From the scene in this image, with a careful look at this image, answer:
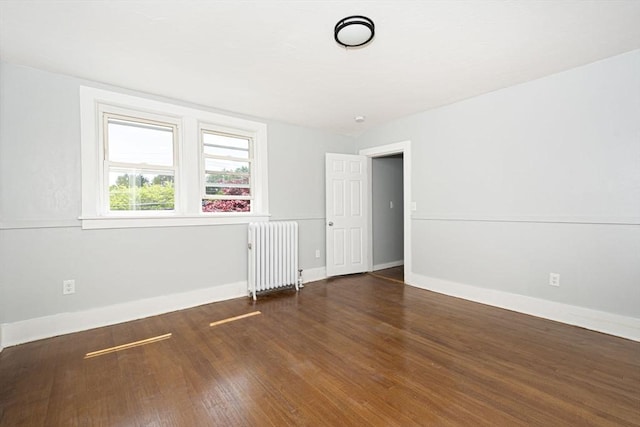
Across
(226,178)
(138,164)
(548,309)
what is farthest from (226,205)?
(548,309)

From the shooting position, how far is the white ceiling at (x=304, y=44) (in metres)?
1.89

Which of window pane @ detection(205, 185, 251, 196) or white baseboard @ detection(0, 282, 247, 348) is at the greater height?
window pane @ detection(205, 185, 251, 196)

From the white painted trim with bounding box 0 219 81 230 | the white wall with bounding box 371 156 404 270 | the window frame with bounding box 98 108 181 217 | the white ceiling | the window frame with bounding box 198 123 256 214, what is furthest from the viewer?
the white wall with bounding box 371 156 404 270

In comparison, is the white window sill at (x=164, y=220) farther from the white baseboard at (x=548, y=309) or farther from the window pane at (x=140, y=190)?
the white baseboard at (x=548, y=309)

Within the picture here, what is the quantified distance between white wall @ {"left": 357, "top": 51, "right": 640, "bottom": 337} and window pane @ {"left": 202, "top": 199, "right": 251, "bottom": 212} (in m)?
2.49

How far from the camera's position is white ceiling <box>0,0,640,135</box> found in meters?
1.89

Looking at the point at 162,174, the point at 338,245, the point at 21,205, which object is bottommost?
the point at 338,245

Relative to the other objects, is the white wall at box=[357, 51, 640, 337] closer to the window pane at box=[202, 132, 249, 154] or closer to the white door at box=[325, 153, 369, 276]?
the white door at box=[325, 153, 369, 276]

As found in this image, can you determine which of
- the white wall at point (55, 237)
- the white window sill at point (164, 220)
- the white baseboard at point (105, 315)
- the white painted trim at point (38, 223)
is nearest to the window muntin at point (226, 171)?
the white window sill at point (164, 220)

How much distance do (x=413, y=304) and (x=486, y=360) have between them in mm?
1262

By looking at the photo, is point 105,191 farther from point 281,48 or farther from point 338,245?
point 338,245

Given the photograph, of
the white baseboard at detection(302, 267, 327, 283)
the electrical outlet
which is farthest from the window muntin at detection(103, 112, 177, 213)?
the white baseboard at detection(302, 267, 327, 283)

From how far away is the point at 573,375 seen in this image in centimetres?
194

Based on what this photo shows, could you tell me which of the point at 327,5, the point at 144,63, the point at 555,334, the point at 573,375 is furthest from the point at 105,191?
the point at 555,334
